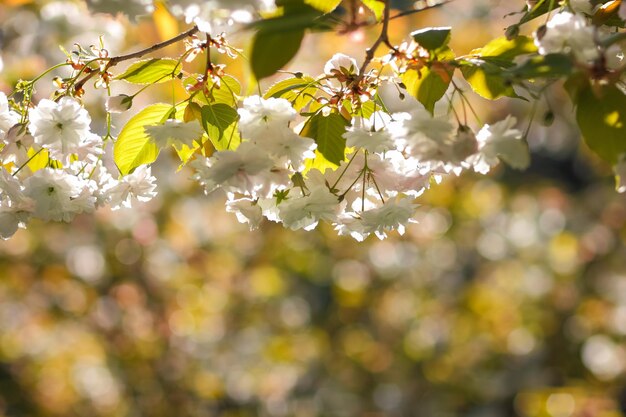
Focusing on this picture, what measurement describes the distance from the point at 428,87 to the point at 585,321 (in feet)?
15.5

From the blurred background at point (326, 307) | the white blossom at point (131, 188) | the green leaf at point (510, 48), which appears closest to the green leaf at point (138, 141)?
the white blossom at point (131, 188)

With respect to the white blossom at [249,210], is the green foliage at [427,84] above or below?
above

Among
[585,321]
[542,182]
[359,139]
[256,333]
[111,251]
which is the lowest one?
[585,321]

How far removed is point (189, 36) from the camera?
2.62 ft

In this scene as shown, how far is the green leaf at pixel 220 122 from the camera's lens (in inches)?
29.4

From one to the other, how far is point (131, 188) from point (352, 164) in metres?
0.24

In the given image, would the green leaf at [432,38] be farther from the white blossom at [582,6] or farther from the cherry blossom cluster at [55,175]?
the cherry blossom cluster at [55,175]

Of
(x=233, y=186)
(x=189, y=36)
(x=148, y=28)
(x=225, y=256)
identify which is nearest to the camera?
(x=233, y=186)

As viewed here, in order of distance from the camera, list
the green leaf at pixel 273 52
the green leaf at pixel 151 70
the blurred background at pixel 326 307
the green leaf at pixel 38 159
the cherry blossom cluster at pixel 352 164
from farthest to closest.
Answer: the blurred background at pixel 326 307 → the green leaf at pixel 38 159 → the green leaf at pixel 151 70 → the cherry blossom cluster at pixel 352 164 → the green leaf at pixel 273 52

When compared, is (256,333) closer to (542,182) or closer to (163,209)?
(163,209)

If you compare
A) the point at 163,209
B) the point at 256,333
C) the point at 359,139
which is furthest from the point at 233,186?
the point at 256,333

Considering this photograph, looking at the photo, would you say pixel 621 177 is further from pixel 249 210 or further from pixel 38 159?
pixel 38 159

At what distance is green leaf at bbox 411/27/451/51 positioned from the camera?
0.68 meters

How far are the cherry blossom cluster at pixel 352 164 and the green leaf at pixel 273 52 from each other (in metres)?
0.11
